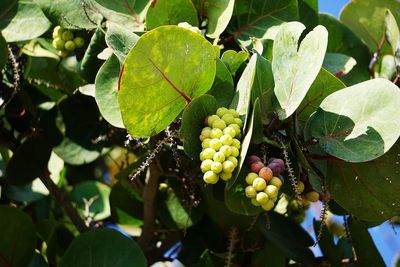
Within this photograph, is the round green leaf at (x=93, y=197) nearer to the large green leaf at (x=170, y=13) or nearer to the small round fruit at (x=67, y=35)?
the small round fruit at (x=67, y=35)

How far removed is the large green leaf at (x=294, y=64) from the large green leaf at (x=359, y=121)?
0.08 metres

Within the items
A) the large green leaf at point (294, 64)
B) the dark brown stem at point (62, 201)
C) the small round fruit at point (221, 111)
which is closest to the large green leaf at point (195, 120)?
the small round fruit at point (221, 111)

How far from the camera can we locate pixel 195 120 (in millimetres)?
1274

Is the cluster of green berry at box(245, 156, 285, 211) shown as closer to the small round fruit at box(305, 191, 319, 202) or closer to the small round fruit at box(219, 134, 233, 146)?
the small round fruit at box(219, 134, 233, 146)

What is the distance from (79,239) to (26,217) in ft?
0.70

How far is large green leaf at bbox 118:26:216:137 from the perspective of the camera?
1.19 metres

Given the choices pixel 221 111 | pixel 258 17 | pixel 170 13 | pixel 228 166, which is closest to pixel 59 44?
pixel 170 13

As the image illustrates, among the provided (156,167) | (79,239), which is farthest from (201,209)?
(79,239)

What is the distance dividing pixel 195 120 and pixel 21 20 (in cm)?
69

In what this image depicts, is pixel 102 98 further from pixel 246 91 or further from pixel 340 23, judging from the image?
pixel 340 23

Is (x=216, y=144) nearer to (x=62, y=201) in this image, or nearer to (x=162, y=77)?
(x=162, y=77)

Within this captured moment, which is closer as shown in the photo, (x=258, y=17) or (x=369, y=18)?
(x=258, y=17)

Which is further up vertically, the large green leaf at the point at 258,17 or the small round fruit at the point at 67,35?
the large green leaf at the point at 258,17

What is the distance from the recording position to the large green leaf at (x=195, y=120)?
1255 mm
